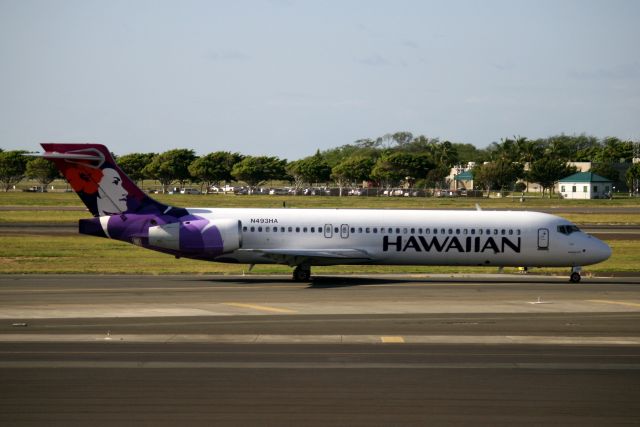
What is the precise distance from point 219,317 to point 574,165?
16463 centimetres

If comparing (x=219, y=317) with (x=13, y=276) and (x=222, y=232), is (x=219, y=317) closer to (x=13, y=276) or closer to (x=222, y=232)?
(x=222, y=232)

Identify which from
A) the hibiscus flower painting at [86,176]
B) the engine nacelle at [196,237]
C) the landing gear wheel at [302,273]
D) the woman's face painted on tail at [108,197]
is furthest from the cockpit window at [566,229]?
the hibiscus flower painting at [86,176]

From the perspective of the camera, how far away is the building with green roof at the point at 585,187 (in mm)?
145875

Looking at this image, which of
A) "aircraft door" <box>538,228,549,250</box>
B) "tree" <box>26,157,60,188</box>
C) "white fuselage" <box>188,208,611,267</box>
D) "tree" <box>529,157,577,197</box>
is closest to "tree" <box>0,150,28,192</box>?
"tree" <box>26,157,60,188</box>

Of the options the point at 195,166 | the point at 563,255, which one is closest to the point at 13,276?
the point at 563,255

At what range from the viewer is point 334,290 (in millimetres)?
36406

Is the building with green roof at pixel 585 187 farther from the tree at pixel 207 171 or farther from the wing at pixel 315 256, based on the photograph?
the wing at pixel 315 256

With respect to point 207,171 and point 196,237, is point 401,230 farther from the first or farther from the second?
point 207,171

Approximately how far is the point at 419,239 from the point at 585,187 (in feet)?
374

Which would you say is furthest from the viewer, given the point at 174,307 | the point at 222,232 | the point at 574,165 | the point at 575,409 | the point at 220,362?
the point at 574,165

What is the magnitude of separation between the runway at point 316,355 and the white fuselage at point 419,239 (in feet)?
11.1

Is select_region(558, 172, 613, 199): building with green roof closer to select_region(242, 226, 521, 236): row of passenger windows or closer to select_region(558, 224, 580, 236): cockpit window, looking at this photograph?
select_region(558, 224, 580, 236): cockpit window

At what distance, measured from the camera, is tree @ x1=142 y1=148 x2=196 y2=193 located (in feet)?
636

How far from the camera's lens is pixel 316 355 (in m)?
22.0
